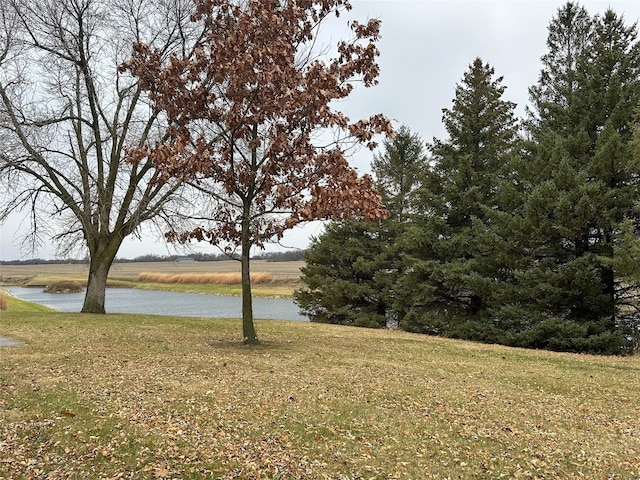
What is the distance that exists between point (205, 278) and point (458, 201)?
3923 cm

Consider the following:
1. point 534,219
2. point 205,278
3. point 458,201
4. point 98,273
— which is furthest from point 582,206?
point 205,278

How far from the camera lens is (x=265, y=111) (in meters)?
9.23

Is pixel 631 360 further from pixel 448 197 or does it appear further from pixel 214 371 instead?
pixel 214 371

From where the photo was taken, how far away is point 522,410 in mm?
6590

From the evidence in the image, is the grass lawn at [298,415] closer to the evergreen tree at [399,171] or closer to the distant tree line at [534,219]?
the distant tree line at [534,219]

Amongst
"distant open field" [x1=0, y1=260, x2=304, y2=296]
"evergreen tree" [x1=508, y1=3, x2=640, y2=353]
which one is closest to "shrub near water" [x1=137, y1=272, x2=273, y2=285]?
"distant open field" [x1=0, y1=260, x2=304, y2=296]

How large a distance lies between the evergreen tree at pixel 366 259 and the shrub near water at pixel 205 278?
2610cm

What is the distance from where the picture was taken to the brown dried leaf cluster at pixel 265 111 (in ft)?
29.4

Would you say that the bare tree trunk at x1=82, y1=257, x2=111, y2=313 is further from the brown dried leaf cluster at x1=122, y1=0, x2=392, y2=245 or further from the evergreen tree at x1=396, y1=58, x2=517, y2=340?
the evergreen tree at x1=396, y1=58, x2=517, y2=340

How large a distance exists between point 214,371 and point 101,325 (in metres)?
7.07

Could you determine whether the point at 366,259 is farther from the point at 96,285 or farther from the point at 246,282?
the point at 246,282

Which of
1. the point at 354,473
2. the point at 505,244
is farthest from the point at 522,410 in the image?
the point at 505,244

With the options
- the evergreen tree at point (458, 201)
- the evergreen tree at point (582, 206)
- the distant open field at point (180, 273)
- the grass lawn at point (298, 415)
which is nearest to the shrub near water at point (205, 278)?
the distant open field at point (180, 273)

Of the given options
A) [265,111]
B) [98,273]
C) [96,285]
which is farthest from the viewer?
[96,285]
